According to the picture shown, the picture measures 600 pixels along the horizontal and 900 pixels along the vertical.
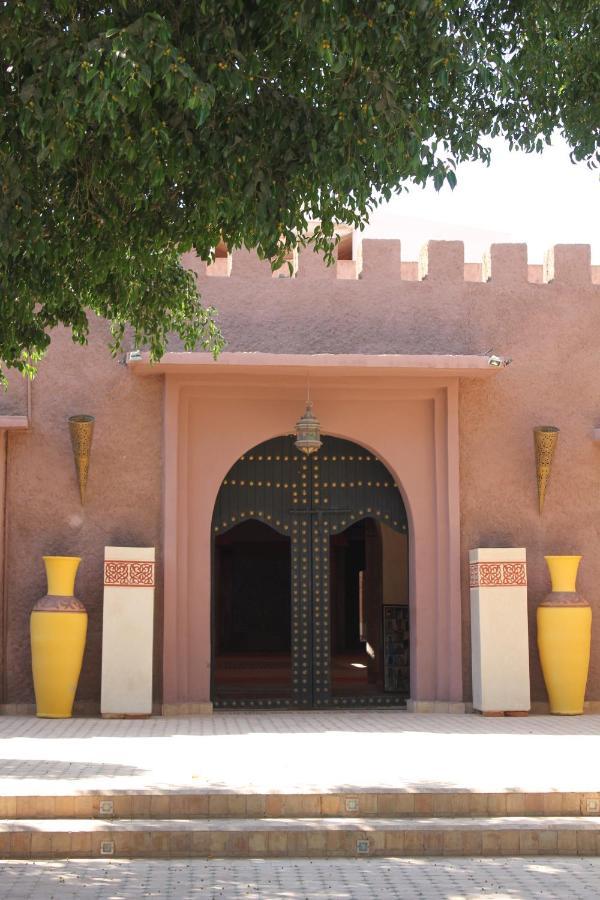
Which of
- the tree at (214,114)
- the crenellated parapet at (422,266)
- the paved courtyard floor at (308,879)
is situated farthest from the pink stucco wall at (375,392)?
the paved courtyard floor at (308,879)

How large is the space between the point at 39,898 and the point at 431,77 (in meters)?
3.96

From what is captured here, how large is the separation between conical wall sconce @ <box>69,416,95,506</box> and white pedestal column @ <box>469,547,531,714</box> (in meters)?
3.71

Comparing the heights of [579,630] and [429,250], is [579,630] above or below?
below

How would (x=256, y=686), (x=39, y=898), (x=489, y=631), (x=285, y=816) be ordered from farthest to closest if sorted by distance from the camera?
(x=256, y=686), (x=489, y=631), (x=285, y=816), (x=39, y=898)

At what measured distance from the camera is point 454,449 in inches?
502

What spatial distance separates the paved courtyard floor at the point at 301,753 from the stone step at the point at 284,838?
43 cm

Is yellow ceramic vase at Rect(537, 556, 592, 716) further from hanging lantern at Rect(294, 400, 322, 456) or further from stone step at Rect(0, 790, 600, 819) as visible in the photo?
stone step at Rect(0, 790, 600, 819)

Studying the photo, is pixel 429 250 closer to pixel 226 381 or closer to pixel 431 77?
pixel 226 381

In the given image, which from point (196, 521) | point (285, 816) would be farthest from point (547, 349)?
point (285, 816)

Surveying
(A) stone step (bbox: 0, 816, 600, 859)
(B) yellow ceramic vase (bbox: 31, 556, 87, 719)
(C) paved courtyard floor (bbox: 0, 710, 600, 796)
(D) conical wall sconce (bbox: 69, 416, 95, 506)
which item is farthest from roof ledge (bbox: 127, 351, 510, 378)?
(A) stone step (bbox: 0, 816, 600, 859)

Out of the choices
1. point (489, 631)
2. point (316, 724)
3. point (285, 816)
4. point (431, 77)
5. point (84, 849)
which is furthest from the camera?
point (489, 631)

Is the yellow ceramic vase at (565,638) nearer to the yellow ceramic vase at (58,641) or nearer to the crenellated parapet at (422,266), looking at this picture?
the crenellated parapet at (422,266)

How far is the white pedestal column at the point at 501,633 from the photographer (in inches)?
477

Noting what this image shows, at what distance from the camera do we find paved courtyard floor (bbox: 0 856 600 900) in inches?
224
